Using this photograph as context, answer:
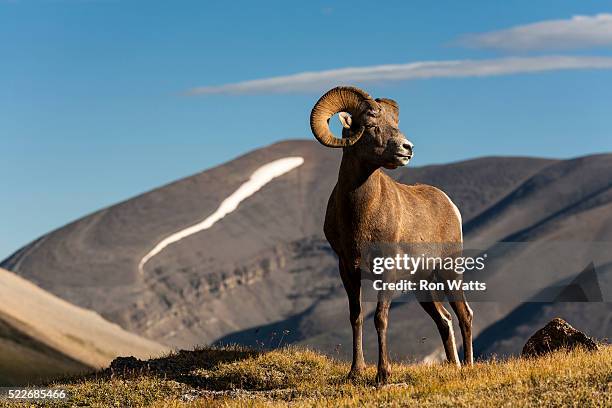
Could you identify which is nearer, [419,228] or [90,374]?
[419,228]

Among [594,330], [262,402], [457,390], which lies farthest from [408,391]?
[594,330]

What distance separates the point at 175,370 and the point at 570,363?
8.38 metres

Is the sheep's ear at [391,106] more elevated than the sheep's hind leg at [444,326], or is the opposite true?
the sheep's ear at [391,106]

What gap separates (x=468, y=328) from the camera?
83.2 feet

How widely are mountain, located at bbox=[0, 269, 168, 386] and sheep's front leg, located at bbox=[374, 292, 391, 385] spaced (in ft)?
275

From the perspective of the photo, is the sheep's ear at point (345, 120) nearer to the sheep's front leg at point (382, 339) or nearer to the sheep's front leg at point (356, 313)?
the sheep's front leg at point (356, 313)

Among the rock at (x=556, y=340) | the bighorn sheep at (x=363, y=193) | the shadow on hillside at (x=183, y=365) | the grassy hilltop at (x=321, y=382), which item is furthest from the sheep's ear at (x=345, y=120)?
the rock at (x=556, y=340)

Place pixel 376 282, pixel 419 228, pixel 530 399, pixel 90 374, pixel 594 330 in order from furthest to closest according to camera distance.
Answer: pixel 594 330, pixel 90 374, pixel 419 228, pixel 376 282, pixel 530 399

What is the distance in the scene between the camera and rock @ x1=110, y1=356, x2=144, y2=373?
24.2 m

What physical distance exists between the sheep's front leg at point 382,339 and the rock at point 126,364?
5.70m

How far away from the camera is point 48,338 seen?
13800 cm

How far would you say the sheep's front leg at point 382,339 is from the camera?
20969 mm

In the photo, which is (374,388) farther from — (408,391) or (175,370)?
(175,370)

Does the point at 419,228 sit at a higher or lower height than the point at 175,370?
higher
